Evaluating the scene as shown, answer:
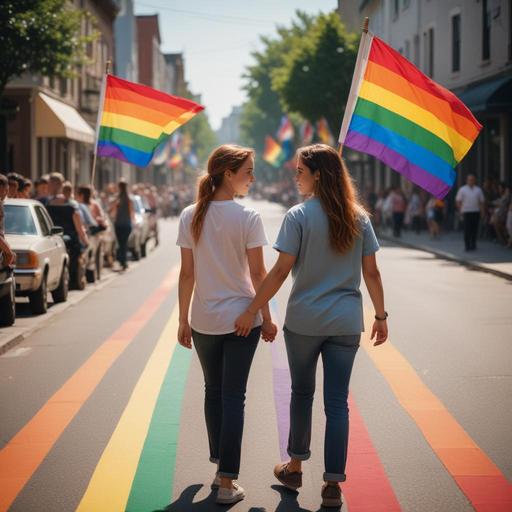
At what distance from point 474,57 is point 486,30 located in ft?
4.44

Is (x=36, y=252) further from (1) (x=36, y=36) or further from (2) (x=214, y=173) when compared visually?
(1) (x=36, y=36)

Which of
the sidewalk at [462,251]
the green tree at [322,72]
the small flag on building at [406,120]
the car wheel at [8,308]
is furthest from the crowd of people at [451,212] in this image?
the small flag on building at [406,120]

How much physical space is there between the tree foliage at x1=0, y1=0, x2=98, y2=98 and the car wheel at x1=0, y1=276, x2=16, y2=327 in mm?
8618

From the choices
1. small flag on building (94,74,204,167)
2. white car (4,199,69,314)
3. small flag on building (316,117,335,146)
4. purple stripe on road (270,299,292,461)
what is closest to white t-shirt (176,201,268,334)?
purple stripe on road (270,299,292,461)

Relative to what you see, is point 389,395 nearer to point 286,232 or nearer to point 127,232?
point 286,232

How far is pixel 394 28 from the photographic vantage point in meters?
46.3

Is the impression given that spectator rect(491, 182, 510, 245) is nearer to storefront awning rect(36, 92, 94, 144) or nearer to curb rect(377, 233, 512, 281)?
curb rect(377, 233, 512, 281)

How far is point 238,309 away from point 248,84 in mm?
84420

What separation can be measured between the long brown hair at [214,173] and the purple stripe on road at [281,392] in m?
1.64

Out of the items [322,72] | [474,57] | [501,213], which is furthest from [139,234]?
[322,72]

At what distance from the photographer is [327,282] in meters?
4.80

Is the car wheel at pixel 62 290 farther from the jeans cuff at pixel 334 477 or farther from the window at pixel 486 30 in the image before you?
the window at pixel 486 30

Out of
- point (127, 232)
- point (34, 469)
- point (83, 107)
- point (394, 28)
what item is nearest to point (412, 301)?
point (127, 232)

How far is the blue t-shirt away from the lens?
4.77 m
